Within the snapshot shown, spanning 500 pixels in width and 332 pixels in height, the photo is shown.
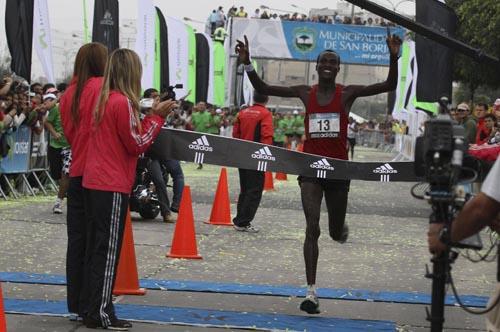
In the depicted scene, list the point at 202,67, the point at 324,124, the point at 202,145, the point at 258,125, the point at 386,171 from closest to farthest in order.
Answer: the point at 324,124 → the point at 202,145 → the point at 386,171 → the point at 258,125 → the point at 202,67

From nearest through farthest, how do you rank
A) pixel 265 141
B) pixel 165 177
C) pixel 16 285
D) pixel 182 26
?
pixel 16 285, pixel 265 141, pixel 165 177, pixel 182 26

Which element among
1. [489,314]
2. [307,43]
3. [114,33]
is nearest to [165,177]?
[114,33]

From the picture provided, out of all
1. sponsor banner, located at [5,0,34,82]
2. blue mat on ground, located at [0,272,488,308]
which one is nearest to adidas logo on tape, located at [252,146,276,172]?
blue mat on ground, located at [0,272,488,308]

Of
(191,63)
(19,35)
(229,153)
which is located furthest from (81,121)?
(191,63)

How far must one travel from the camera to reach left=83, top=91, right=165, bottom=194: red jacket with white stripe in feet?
21.4

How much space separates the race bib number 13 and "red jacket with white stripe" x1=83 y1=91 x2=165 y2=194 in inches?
66.7

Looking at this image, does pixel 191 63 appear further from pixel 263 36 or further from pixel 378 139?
pixel 378 139

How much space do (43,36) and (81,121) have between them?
38.6 feet

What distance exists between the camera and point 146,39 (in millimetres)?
24484

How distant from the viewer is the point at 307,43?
188 feet

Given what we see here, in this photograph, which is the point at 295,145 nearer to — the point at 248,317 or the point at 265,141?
the point at 265,141

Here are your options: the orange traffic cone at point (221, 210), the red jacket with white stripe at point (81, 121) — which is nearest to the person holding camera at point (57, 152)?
the orange traffic cone at point (221, 210)

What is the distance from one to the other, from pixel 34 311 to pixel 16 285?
1162 millimetres

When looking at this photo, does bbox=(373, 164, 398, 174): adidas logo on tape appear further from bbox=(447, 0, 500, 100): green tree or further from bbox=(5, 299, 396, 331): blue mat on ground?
bbox=(447, 0, 500, 100): green tree
